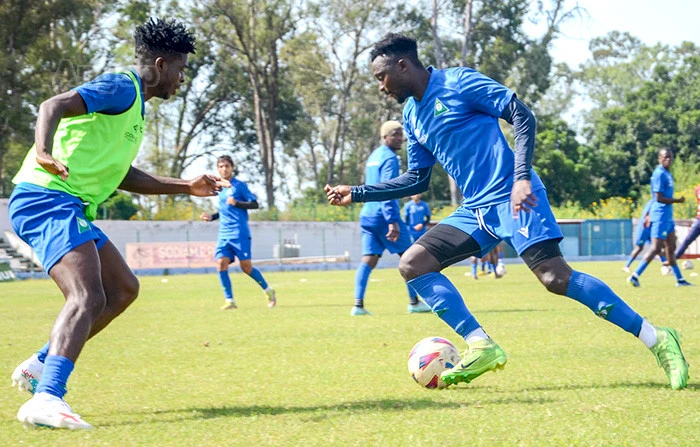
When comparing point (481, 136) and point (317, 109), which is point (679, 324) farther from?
point (317, 109)

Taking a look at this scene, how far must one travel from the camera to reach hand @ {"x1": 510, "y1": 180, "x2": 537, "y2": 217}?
17.4ft

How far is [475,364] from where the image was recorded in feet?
17.9

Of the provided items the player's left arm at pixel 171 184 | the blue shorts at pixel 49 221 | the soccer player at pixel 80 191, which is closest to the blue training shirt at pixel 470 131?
the player's left arm at pixel 171 184

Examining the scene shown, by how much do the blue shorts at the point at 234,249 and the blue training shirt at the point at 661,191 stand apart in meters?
6.94

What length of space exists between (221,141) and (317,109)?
600 cm

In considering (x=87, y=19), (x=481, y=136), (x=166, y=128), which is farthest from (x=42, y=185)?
(x=166, y=128)

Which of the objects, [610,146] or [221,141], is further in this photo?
[610,146]

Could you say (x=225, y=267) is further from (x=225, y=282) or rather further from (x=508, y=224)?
(x=508, y=224)

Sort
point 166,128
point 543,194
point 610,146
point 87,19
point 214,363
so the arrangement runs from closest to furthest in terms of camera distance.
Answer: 1. point 543,194
2. point 214,363
3. point 87,19
4. point 166,128
5. point 610,146

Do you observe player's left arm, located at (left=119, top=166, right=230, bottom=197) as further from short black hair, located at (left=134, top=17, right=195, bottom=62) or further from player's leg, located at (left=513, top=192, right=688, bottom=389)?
player's leg, located at (left=513, top=192, right=688, bottom=389)

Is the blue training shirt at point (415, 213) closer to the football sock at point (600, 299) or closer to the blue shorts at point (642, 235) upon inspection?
the blue shorts at point (642, 235)

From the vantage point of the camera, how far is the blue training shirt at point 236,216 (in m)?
13.5

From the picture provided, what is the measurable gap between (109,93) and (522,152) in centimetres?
243

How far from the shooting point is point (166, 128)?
5238cm
